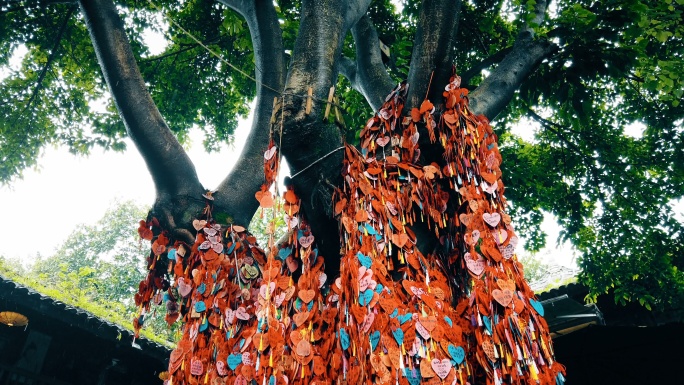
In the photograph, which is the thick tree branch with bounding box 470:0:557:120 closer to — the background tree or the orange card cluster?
the background tree

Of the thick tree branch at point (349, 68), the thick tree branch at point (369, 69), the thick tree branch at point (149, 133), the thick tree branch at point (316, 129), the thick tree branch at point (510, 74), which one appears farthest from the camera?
the thick tree branch at point (349, 68)

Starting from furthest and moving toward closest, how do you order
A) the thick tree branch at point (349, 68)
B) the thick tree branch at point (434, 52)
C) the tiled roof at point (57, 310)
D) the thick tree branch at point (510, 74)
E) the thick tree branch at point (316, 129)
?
1. the tiled roof at point (57, 310)
2. the thick tree branch at point (349, 68)
3. the thick tree branch at point (510, 74)
4. the thick tree branch at point (434, 52)
5. the thick tree branch at point (316, 129)

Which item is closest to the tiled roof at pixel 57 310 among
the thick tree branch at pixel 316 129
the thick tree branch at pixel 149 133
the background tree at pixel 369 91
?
the background tree at pixel 369 91

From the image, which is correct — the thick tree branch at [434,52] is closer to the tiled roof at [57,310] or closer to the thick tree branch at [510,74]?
the thick tree branch at [510,74]

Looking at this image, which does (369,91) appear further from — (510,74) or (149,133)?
(149,133)

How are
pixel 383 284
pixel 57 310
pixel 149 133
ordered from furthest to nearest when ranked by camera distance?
1. pixel 57 310
2. pixel 149 133
3. pixel 383 284

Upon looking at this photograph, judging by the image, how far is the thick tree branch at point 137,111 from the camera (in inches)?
106

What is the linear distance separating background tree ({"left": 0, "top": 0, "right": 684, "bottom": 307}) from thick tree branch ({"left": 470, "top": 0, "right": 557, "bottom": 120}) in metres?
0.02

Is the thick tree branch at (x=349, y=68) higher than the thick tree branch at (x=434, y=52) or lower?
higher

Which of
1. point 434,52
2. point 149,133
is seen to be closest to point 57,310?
point 149,133

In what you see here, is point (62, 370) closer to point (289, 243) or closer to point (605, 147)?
point (289, 243)

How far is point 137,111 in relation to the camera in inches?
106

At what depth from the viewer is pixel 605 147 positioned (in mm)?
4945

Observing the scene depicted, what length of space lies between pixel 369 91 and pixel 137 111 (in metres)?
1.80
